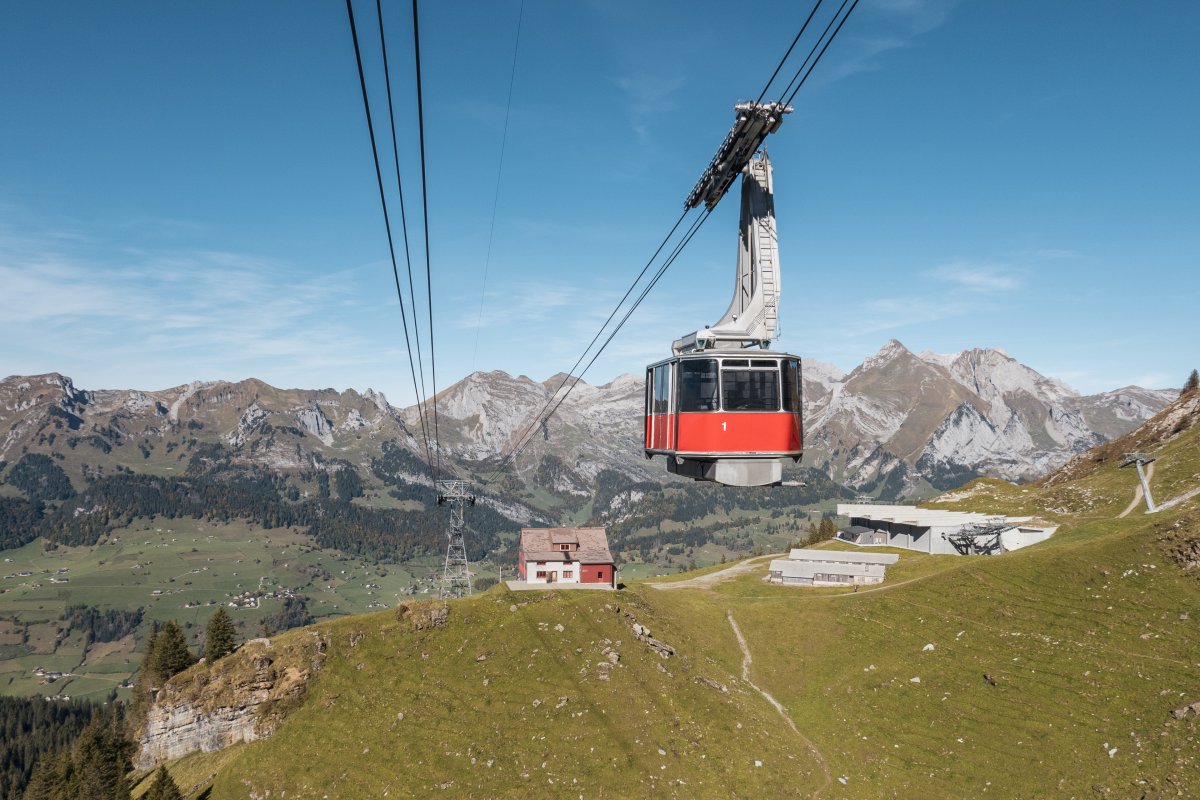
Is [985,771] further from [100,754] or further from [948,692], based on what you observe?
[100,754]

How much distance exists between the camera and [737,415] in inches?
1095

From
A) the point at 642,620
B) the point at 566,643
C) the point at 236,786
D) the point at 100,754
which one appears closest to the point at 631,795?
the point at 566,643

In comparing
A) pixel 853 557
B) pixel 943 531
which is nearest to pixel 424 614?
pixel 853 557

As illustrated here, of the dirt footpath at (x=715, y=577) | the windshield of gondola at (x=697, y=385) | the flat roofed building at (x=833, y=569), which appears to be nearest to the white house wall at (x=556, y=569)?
the dirt footpath at (x=715, y=577)

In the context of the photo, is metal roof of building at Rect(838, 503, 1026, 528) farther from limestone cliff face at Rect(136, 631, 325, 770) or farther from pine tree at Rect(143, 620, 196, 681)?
pine tree at Rect(143, 620, 196, 681)

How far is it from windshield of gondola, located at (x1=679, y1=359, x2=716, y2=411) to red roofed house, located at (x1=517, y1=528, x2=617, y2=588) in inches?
2624

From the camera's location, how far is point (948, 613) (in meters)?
70.2

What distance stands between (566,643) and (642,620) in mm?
9902

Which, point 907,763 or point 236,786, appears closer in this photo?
point 907,763

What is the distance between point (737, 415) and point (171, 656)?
3800 inches

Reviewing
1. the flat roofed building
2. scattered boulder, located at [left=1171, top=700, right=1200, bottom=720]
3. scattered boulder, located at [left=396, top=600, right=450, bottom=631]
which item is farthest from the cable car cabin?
the flat roofed building

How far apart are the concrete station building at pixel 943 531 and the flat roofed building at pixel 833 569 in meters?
12.7

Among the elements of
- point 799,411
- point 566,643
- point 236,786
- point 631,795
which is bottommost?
point 236,786

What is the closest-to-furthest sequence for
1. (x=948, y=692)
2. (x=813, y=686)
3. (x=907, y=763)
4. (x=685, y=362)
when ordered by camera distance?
1. (x=685, y=362)
2. (x=907, y=763)
3. (x=948, y=692)
4. (x=813, y=686)
